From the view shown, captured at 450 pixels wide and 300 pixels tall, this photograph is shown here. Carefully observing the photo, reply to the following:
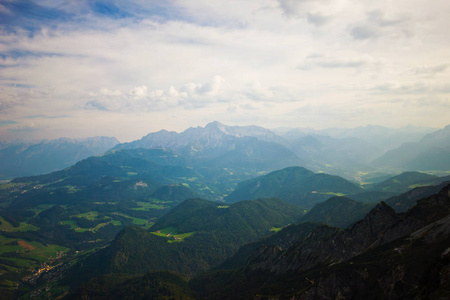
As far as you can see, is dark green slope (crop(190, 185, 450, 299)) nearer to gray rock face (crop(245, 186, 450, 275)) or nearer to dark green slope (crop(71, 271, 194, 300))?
gray rock face (crop(245, 186, 450, 275))

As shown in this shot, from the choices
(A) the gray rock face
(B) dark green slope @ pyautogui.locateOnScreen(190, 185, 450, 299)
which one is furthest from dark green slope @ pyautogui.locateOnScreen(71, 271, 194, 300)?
(A) the gray rock face

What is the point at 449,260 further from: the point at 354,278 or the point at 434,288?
the point at 354,278

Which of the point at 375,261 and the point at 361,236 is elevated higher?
the point at 375,261

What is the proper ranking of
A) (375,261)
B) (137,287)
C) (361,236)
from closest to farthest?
(375,261)
(361,236)
(137,287)

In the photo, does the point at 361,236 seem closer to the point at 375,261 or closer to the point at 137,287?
the point at 375,261

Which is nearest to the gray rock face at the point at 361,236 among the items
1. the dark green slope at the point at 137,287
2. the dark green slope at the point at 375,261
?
the dark green slope at the point at 375,261

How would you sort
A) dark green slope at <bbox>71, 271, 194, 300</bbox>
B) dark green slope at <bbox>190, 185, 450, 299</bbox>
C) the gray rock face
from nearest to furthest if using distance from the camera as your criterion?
1. dark green slope at <bbox>190, 185, 450, 299</bbox>
2. the gray rock face
3. dark green slope at <bbox>71, 271, 194, 300</bbox>

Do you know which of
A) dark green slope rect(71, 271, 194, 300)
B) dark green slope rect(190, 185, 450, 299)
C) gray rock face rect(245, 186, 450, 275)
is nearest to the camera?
dark green slope rect(190, 185, 450, 299)

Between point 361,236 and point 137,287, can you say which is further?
point 137,287

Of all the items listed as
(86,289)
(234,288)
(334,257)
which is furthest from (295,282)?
(86,289)

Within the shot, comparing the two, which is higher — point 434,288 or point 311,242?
point 434,288

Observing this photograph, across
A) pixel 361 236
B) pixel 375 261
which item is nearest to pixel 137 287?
pixel 361 236
